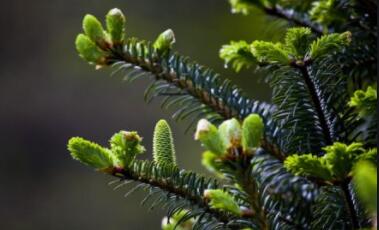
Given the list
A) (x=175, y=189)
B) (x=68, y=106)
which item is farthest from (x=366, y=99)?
(x=68, y=106)

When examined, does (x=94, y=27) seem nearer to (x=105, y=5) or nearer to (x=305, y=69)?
(x=305, y=69)

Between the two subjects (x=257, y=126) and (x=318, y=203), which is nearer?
(x=257, y=126)

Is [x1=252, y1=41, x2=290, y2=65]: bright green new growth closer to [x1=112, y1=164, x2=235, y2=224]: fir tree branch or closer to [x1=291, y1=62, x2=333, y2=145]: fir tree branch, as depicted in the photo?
[x1=291, y1=62, x2=333, y2=145]: fir tree branch

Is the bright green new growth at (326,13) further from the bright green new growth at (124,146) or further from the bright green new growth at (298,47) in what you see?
the bright green new growth at (124,146)

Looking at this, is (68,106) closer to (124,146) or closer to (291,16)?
(291,16)

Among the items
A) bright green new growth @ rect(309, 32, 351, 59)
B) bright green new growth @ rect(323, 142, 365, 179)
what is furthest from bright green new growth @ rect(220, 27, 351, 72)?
bright green new growth @ rect(323, 142, 365, 179)

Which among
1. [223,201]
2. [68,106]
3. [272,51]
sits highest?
[68,106]

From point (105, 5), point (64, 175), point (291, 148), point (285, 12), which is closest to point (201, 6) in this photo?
point (105, 5)
